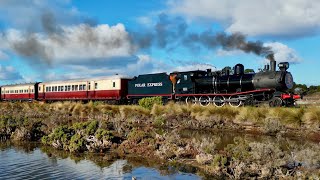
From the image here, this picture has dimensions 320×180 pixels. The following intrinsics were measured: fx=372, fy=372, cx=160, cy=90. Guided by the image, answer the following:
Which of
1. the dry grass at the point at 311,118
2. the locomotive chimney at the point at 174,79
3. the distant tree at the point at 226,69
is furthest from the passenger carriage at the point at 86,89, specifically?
the dry grass at the point at 311,118

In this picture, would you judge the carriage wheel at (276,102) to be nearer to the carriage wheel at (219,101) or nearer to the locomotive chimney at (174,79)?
the carriage wheel at (219,101)

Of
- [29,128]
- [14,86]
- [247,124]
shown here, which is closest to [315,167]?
[247,124]

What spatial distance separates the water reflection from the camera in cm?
1089

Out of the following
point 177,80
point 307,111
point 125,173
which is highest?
point 177,80

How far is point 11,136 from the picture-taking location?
59.5ft

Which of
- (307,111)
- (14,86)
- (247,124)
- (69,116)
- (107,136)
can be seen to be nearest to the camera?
(107,136)

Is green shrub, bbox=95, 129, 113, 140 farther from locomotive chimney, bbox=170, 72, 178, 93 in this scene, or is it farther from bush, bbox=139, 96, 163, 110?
locomotive chimney, bbox=170, 72, 178, 93

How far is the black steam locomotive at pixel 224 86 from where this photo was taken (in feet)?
83.3

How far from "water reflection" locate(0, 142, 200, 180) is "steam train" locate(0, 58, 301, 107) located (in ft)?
48.8

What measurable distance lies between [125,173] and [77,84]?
1328 inches

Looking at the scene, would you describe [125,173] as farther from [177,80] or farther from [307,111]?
[177,80]

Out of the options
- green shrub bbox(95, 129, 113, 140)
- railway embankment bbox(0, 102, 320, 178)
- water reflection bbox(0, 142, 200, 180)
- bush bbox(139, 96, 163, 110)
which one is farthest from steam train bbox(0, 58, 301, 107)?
water reflection bbox(0, 142, 200, 180)

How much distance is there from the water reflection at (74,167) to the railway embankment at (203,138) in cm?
73

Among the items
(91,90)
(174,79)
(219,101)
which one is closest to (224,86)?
(219,101)
